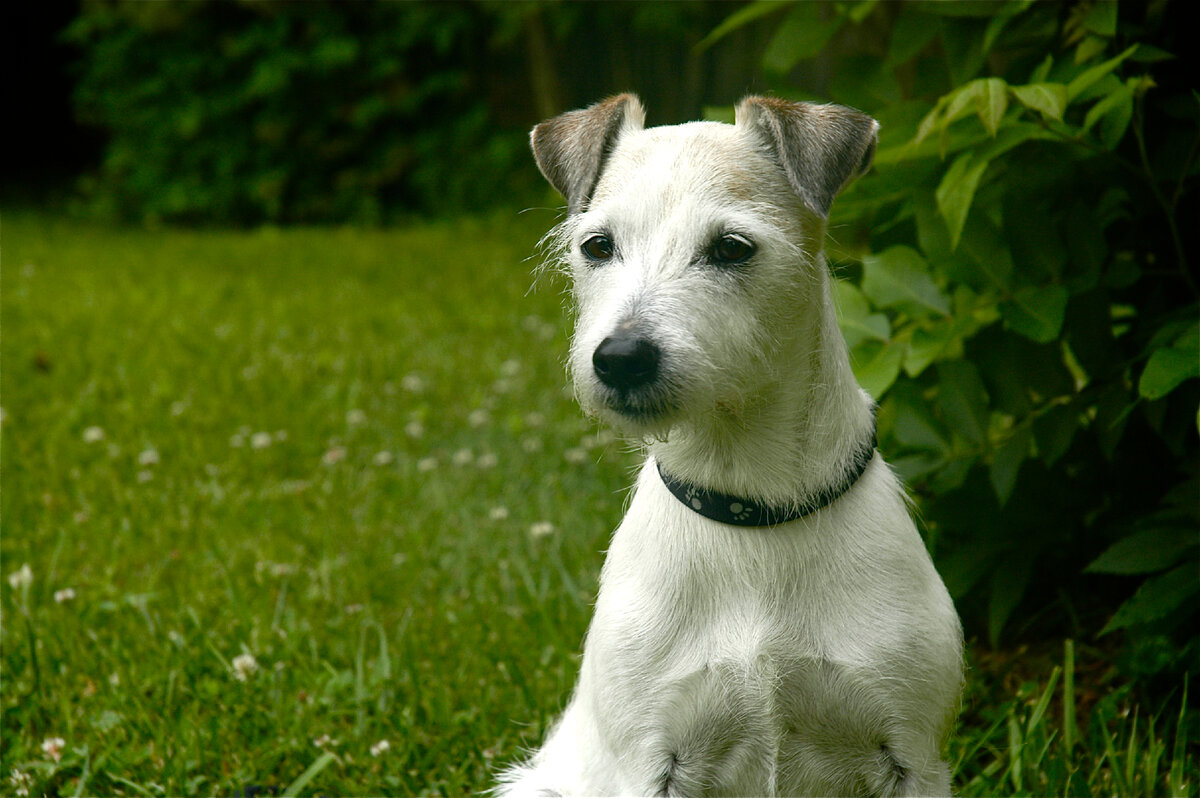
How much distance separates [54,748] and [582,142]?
2288 millimetres

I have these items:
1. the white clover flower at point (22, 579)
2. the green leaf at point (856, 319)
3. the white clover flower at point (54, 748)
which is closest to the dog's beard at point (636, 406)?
the green leaf at point (856, 319)

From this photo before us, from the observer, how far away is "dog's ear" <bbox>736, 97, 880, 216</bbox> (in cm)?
226

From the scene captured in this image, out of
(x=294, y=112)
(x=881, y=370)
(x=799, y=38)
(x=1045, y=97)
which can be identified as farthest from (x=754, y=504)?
(x=294, y=112)

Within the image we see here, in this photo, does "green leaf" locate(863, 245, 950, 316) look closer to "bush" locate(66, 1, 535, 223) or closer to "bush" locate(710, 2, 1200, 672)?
"bush" locate(710, 2, 1200, 672)

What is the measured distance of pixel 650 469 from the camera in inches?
98.9

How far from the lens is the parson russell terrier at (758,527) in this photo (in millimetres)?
2207

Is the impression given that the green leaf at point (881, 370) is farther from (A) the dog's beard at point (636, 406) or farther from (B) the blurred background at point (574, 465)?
(A) the dog's beard at point (636, 406)

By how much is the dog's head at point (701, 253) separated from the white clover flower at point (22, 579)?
2725 millimetres

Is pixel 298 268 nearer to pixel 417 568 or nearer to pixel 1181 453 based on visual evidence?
pixel 417 568

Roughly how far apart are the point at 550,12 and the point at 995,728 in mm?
10640

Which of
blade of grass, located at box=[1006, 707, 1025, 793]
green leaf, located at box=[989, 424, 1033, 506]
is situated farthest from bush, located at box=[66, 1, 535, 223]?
blade of grass, located at box=[1006, 707, 1025, 793]

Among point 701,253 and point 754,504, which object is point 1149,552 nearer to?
point 754,504

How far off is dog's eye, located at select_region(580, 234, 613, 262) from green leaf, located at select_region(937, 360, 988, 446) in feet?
4.52

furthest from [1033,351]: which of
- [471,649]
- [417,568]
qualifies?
[417,568]
